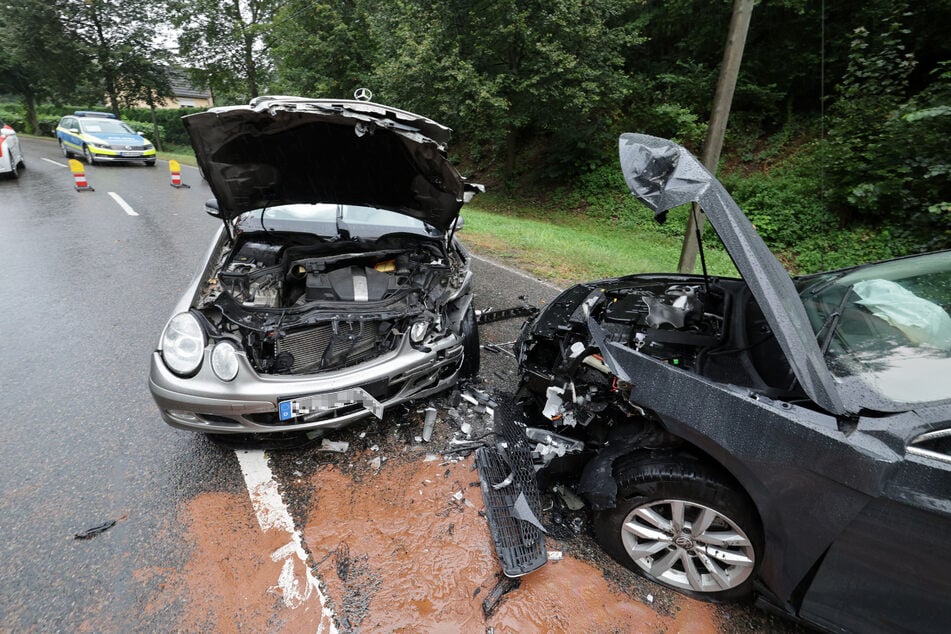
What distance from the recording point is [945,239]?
6.76 m

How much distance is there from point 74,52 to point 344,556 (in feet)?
109

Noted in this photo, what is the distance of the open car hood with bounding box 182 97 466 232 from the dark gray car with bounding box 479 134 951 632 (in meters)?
1.47

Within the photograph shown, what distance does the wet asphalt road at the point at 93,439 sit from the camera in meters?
1.94

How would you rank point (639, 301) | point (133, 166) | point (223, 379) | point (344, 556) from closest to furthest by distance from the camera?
point (344, 556)
point (223, 379)
point (639, 301)
point (133, 166)

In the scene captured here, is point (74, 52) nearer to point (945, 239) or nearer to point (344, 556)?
point (344, 556)

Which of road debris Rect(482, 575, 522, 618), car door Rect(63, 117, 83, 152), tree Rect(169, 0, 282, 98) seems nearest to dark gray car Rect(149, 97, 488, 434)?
road debris Rect(482, 575, 522, 618)

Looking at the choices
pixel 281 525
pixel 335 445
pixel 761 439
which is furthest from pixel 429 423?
pixel 761 439

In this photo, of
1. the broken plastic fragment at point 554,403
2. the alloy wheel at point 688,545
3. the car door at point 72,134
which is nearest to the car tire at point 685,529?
the alloy wheel at point 688,545

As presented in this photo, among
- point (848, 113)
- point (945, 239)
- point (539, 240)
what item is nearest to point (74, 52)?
point (539, 240)

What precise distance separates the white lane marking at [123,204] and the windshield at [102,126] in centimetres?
595

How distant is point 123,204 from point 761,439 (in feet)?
38.5

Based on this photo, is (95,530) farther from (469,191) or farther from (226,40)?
(226,40)

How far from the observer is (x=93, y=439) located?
2791 mm

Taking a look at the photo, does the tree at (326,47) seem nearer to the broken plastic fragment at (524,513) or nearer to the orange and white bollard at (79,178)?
the orange and white bollard at (79,178)
